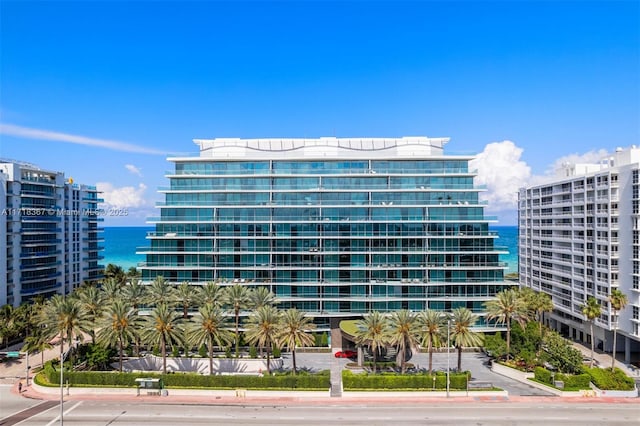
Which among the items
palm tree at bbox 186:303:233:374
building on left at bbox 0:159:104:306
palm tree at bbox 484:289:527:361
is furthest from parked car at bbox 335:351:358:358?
building on left at bbox 0:159:104:306

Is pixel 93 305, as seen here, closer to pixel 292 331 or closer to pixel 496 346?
pixel 292 331

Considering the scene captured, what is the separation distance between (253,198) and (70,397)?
3871cm

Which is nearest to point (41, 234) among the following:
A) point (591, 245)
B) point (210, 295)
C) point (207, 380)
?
point (210, 295)

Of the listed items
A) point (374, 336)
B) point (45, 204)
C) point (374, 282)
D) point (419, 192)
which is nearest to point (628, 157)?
point (419, 192)

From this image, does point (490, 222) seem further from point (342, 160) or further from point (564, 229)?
point (342, 160)

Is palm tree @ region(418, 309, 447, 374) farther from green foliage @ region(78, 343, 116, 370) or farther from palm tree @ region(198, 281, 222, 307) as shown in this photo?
green foliage @ region(78, 343, 116, 370)

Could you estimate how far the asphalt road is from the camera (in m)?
44.1

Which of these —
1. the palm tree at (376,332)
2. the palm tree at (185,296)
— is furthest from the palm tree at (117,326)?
the palm tree at (376,332)

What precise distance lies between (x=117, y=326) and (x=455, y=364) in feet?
153

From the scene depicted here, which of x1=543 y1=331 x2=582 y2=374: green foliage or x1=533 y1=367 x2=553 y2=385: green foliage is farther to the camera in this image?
x1=543 y1=331 x2=582 y2=374: green foliage

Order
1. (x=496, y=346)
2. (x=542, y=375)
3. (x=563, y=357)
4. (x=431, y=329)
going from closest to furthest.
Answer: (x=431, y=329) < (x=542, y=375) < (x=563, y=357) < (x=496, y=346)

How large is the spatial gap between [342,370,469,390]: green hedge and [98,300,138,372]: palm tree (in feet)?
89.7

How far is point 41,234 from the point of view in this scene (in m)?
87.0

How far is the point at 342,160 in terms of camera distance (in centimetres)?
7550
